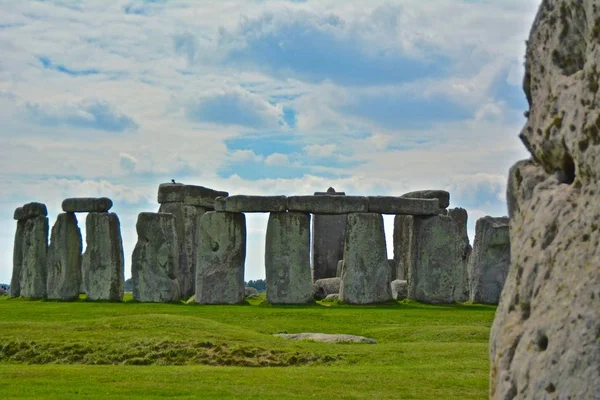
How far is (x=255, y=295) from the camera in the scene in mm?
43719

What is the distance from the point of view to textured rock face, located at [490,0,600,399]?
495cm

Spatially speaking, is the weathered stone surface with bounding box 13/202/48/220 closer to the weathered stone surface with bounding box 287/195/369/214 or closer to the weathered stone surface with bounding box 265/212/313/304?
the weathered stone surface with bounding box 265/212/313/304

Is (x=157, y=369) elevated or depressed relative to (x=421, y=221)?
depressed

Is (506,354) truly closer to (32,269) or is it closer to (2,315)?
(2,315)

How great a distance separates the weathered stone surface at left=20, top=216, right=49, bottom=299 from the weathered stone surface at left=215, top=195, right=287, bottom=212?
321 inches

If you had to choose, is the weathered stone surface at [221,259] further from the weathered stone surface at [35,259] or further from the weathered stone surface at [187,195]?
the weathered stone surface at [35,259]

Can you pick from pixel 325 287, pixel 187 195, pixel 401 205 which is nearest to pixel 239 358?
pixel 401 205

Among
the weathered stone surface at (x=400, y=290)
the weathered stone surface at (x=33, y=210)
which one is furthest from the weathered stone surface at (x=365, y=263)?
the weathered stone surface at (x=33, y=210)

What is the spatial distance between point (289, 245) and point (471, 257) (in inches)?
305

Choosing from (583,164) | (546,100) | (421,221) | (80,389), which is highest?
(421,221)

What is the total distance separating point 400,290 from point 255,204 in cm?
Answer: 736

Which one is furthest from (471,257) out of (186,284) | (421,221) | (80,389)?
(80,389)

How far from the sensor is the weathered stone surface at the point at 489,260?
3706 centimetres

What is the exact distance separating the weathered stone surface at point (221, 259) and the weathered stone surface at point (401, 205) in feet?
14.9
